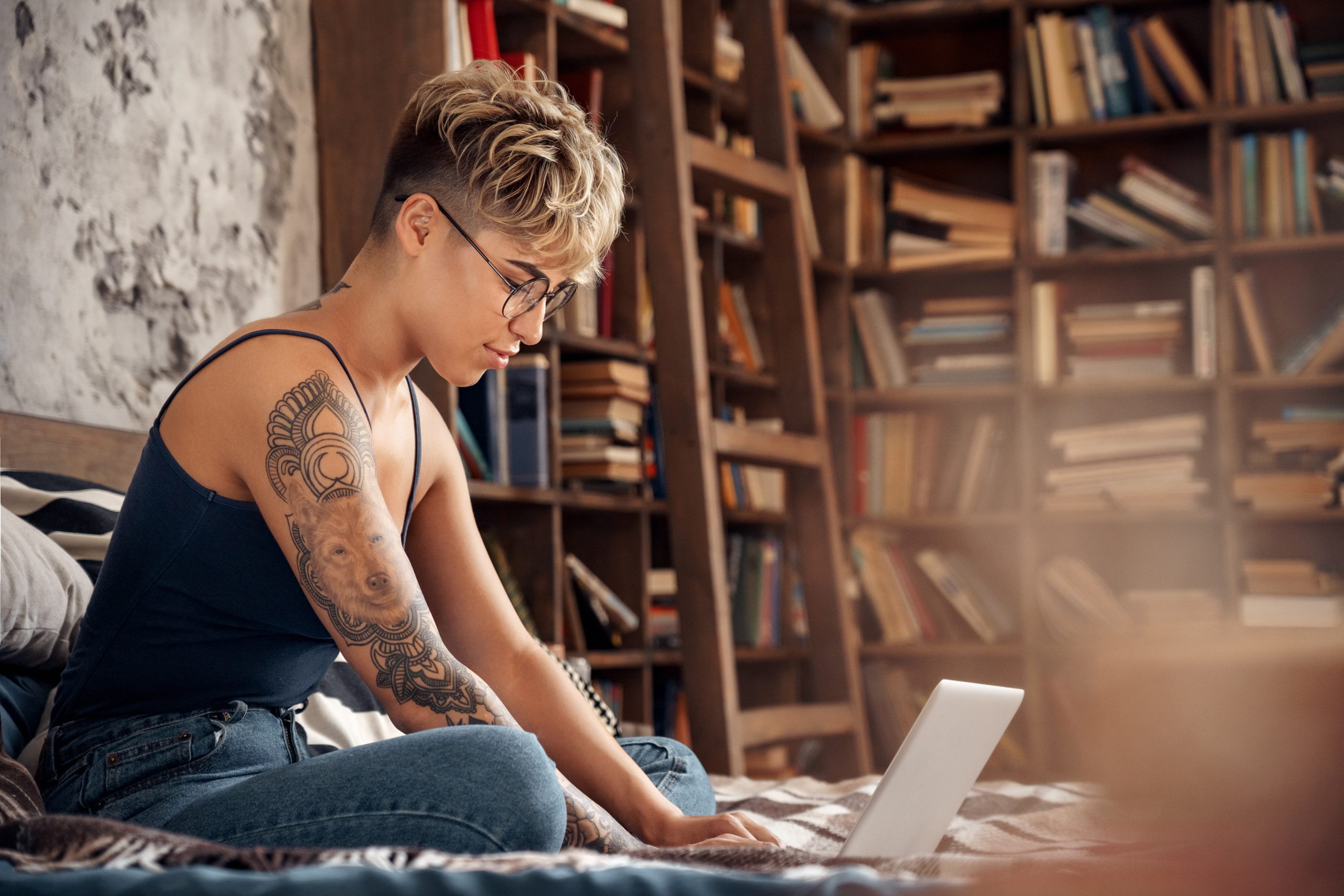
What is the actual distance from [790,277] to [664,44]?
646 millimetres

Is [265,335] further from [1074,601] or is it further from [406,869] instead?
[1074,601]

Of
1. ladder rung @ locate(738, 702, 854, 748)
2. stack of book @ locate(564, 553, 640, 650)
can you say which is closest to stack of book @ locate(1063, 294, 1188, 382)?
ladder rung @ locate(738, 702, 854, 748)

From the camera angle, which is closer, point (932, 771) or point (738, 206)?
point (932, 771)

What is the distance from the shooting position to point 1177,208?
319cm

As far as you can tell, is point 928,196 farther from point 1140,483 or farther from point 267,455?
point 267,455

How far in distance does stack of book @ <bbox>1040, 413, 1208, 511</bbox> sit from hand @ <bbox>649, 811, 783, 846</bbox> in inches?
91.3

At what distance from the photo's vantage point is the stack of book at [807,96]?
3.26m

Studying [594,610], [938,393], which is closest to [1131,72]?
[938,393]

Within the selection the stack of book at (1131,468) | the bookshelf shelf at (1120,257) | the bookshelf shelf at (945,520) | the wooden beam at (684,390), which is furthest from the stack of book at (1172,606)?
the wooden beam at (684,390)

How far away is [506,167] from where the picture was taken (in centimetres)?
114

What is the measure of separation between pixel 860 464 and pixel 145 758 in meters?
2.60

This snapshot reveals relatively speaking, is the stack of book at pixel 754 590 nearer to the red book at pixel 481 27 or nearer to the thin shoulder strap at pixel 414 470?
the red book at pixel 481 27

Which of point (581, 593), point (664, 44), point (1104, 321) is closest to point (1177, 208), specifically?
point (1104, 321)

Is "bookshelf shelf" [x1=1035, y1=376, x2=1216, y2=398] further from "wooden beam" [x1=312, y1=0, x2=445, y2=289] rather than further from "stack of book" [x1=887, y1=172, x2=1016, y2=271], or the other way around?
"wooden beam" [x1=312, y1=0, x2=445, y2=289]
